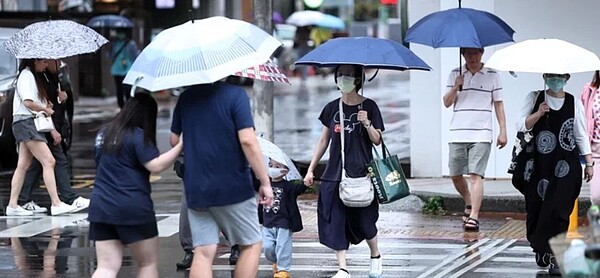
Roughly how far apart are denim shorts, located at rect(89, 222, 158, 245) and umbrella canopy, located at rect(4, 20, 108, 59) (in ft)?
16.0

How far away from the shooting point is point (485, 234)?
11.8m

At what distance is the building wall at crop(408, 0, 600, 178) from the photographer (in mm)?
14281

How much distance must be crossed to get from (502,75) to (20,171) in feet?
18.8

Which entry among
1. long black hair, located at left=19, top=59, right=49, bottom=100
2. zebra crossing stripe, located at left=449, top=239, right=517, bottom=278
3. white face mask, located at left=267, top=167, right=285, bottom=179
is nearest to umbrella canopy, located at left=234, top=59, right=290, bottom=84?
white face mask, located at left=267, top=167, right=285, bottom=179

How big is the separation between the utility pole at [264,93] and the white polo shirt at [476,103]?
3332 mm

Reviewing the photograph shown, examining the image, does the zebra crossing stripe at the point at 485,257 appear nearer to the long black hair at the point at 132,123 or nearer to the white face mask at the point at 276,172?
the white face mask at the point at 276,172

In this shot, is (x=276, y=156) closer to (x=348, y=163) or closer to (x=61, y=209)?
(x=348, y=163)

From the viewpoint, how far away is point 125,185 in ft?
24.5

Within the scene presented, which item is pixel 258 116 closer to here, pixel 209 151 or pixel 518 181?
pixel 518 181

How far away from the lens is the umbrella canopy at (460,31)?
11000 millimetres

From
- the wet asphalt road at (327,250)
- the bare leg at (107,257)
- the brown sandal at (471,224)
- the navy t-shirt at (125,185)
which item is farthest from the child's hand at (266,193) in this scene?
the brown sandal at (471,224)

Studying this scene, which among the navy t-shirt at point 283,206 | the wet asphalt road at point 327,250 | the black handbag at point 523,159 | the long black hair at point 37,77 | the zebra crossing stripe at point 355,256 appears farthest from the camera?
the long black hair at point 37,77

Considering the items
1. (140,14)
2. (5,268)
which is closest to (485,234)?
(5,268)

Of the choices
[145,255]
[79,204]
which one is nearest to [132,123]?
[145,255]
